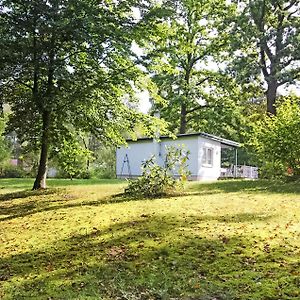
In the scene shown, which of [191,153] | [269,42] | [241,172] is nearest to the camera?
[191,153]

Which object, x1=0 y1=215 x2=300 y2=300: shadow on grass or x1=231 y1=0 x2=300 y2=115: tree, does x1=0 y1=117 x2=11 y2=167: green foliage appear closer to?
x1=231 y1=0 x2=300 y2=115: tree

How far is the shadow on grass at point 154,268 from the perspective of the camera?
13.7ft

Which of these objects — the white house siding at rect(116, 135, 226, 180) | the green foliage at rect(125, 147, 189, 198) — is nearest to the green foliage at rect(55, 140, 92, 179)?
the green foliage at rect(125, 147, 189, 198)

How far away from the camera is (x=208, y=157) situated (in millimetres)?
24406

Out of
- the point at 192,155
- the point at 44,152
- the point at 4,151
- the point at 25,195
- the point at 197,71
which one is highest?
the point at 197,71

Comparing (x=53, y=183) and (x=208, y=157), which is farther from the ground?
(x=208, y=157)

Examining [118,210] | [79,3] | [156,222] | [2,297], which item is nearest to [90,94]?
[79,3]

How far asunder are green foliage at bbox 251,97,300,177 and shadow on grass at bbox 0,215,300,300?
27.4 feet

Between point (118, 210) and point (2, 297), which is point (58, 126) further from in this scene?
point (2, 297)

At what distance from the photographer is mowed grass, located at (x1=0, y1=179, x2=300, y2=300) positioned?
426 centimetres

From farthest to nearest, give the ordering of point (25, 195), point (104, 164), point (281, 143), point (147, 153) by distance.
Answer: point (104, 164), point (147, 153), point (281, 143), point (25, 195)

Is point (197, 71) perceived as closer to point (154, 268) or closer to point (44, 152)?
point (44, 152)

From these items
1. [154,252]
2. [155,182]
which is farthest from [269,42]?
[154,252]

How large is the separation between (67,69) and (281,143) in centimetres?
765
